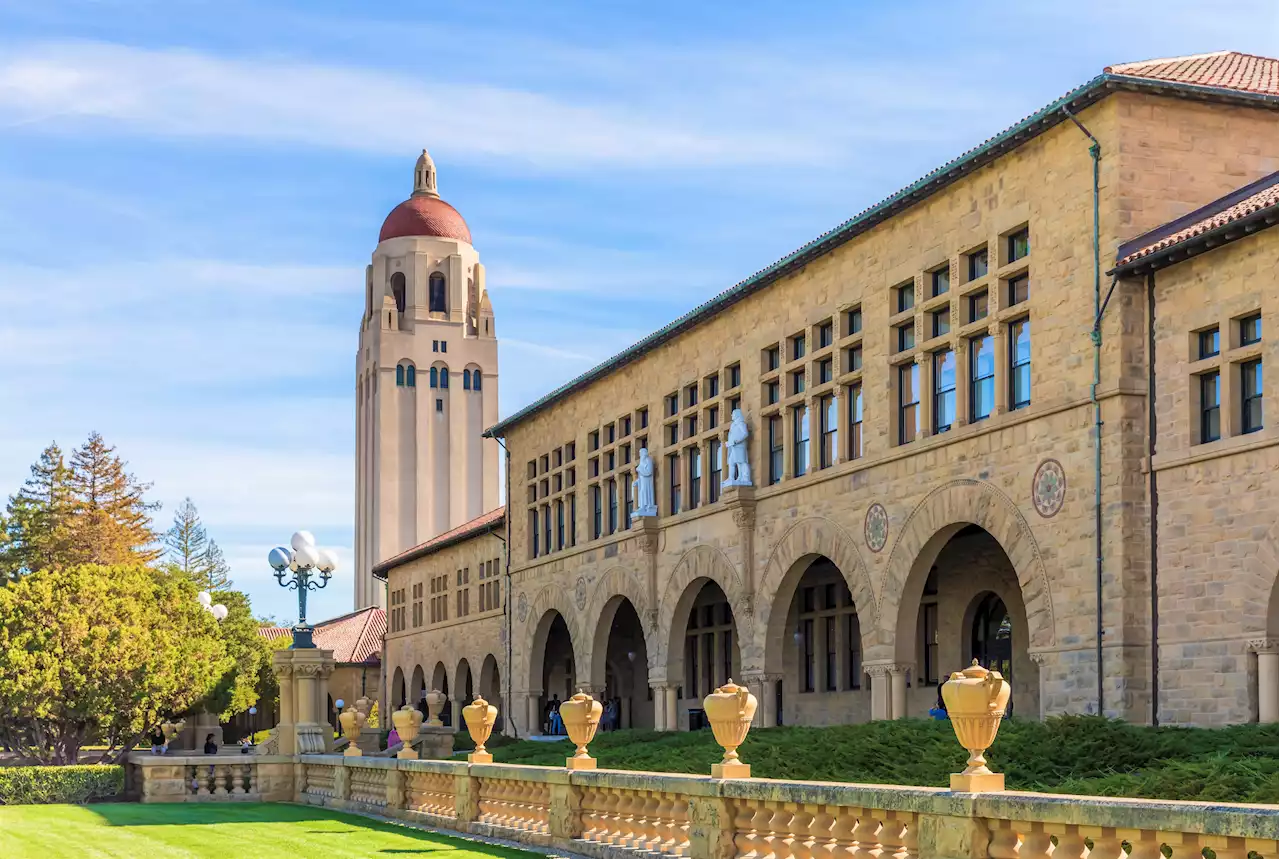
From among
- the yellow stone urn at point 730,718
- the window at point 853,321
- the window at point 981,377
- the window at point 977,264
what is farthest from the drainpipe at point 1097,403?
the yellow stone urn at point 730,718

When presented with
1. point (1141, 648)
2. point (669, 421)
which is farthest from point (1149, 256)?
point (669, 421)

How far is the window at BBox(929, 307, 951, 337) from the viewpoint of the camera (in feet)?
98.9

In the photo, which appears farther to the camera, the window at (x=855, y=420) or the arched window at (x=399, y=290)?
the arched window at (x=399, y=290)

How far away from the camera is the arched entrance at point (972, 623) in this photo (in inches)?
1299

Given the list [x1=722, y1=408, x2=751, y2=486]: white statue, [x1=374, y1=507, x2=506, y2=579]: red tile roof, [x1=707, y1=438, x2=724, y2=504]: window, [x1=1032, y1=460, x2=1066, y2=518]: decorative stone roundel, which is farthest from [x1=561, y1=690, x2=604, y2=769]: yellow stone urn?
[x1=374, y1=507, x2=506, y2=579]: red tile roof

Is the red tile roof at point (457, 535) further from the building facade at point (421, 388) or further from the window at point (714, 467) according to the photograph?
the building facade at point (421, 388)

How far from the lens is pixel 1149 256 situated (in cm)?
2417

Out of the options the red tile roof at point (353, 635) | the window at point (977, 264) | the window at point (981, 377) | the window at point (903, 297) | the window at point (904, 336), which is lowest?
the red tile roof at point (353, 635)

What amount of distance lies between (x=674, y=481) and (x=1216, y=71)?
18593 mm

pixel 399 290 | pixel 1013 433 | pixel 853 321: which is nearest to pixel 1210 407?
pixel 1013 433

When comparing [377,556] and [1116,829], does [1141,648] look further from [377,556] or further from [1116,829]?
[377,556]

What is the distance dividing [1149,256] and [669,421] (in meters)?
20.0

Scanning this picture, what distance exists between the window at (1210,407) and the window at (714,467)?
17020 mm

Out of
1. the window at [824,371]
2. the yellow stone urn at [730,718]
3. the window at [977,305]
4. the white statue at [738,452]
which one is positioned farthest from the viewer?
the white statue at [738,452]
